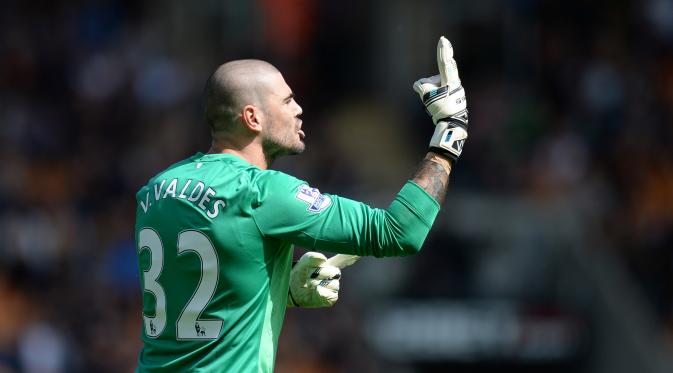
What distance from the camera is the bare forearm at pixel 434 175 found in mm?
4680

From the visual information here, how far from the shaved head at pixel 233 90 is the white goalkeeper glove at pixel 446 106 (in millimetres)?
612

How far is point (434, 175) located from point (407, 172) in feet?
33.7

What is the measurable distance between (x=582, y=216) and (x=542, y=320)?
46.9 inches

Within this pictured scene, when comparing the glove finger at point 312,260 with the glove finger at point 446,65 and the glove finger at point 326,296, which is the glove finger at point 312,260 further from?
the glove finger at point 446,65

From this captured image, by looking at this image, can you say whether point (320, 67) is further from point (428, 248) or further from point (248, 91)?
point (248, 91)

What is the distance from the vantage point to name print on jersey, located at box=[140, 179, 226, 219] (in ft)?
15.0

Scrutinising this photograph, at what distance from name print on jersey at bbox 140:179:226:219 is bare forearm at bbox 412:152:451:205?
0.71m

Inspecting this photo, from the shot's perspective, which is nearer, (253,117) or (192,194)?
(192,194)

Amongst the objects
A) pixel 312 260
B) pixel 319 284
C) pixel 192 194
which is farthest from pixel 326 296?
pixel 192 194

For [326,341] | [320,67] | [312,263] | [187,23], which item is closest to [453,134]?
[312,263]

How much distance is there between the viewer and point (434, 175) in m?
4.74

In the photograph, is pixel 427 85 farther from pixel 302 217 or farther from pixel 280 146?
pixel 302 217

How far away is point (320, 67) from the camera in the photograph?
15.6m

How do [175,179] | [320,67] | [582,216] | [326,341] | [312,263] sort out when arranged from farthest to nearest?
[320,67], [582,216], [326,341], [312,263], [175,179]
